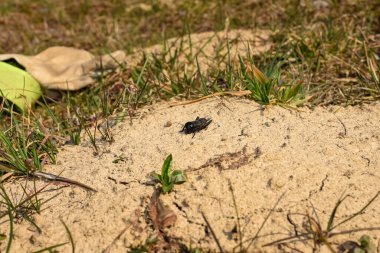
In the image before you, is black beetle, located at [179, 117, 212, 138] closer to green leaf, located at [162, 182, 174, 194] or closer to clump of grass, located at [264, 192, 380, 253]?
green leaf, located at [162, 182, 174, 194]

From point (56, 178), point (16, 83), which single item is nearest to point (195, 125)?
point (56, 178)

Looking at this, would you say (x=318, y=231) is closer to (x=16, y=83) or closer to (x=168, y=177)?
(x=168, y=177)

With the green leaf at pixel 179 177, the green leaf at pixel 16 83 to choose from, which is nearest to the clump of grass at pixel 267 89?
the green leaf at pixel 179 177

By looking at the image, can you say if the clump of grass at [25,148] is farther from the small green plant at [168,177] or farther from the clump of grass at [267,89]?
the clump of grass at [267,89]

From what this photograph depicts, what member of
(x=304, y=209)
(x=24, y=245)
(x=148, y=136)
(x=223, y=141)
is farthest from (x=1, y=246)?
(x=304, y=209)

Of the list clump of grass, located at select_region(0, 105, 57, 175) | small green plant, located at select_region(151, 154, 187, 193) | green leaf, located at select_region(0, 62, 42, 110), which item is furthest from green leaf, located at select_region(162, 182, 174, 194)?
green leaf, located at select_region(0, 62, 42, 110)
